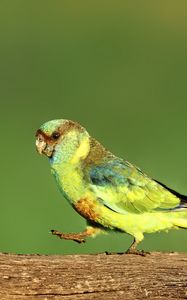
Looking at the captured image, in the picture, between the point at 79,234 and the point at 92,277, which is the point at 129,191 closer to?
the point at 79,234

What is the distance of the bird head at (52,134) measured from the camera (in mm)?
5797

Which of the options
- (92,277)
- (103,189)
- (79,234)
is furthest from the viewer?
(103,189)

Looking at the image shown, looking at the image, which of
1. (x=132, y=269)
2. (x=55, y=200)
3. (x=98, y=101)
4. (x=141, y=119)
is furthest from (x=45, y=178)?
(x=132, y=269)

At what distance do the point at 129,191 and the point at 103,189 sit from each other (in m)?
0.15

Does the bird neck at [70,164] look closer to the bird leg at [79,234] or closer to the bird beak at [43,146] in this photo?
the bird beak at [43,146]

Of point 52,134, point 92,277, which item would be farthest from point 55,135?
point 92,277

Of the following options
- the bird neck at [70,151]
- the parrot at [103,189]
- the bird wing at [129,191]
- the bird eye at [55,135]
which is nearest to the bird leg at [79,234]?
the parrot at [103,189]

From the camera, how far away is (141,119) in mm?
13195

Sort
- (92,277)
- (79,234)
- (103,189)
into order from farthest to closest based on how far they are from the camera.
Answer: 1. (103,189)
2. (79,234)
3. (92,277)

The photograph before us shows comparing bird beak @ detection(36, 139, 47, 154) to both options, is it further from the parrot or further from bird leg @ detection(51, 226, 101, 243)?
bird leg @ detection(51, 226, 101, 243)

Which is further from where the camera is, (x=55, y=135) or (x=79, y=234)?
(x=55, y=135)

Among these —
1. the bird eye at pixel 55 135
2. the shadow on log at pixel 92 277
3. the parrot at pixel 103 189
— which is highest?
the bird eye at pixel 55 135

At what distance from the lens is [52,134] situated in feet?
19.2

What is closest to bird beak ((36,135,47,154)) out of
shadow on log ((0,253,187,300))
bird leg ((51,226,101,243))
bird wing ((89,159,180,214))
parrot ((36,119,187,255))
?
parrot ((36,119,187,255))
